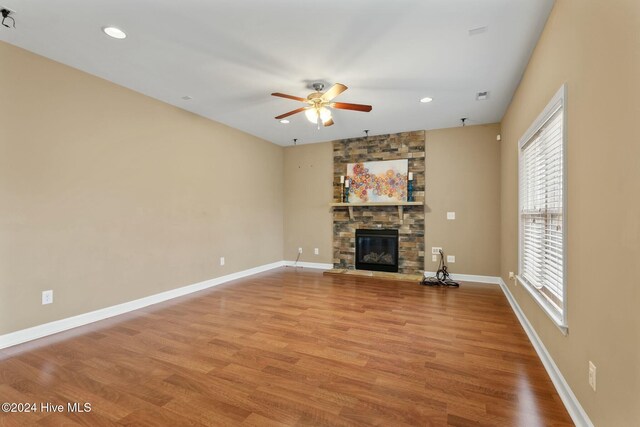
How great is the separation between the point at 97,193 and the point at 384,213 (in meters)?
4.49

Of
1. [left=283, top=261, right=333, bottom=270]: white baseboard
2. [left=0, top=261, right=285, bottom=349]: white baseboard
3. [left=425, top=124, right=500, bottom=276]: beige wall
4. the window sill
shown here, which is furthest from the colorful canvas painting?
[left=0, top=261, right=285, bottom=349]: white baseboard

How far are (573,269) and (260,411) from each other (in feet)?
6.79

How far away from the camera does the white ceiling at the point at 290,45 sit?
2191 millimetres

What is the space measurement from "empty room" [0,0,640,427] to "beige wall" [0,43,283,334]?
0.02 metres

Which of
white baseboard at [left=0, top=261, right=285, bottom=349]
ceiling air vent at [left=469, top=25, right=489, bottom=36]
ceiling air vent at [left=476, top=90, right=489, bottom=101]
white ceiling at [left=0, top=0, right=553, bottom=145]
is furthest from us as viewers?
ceiling air vent at [left=476, top=90, right=489, bottom=101]

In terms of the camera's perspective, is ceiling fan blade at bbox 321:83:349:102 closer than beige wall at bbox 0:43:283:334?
No

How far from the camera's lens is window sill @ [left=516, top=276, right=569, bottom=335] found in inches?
73.8

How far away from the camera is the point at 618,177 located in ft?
4.21

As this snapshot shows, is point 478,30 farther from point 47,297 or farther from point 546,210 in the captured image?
point 47,297

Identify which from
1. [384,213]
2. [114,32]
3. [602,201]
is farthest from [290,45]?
[384,213]

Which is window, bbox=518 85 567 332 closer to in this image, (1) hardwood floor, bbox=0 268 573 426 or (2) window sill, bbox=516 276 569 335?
(2) window sill, bbox=516 276 569 335

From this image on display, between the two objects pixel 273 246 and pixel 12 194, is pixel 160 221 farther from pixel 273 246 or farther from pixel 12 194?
pixel 273 246

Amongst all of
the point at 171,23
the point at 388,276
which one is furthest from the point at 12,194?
the point at 388,276

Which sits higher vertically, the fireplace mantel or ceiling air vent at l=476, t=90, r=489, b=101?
ceiling air vent at l=476, t=90, r=489, b=101
